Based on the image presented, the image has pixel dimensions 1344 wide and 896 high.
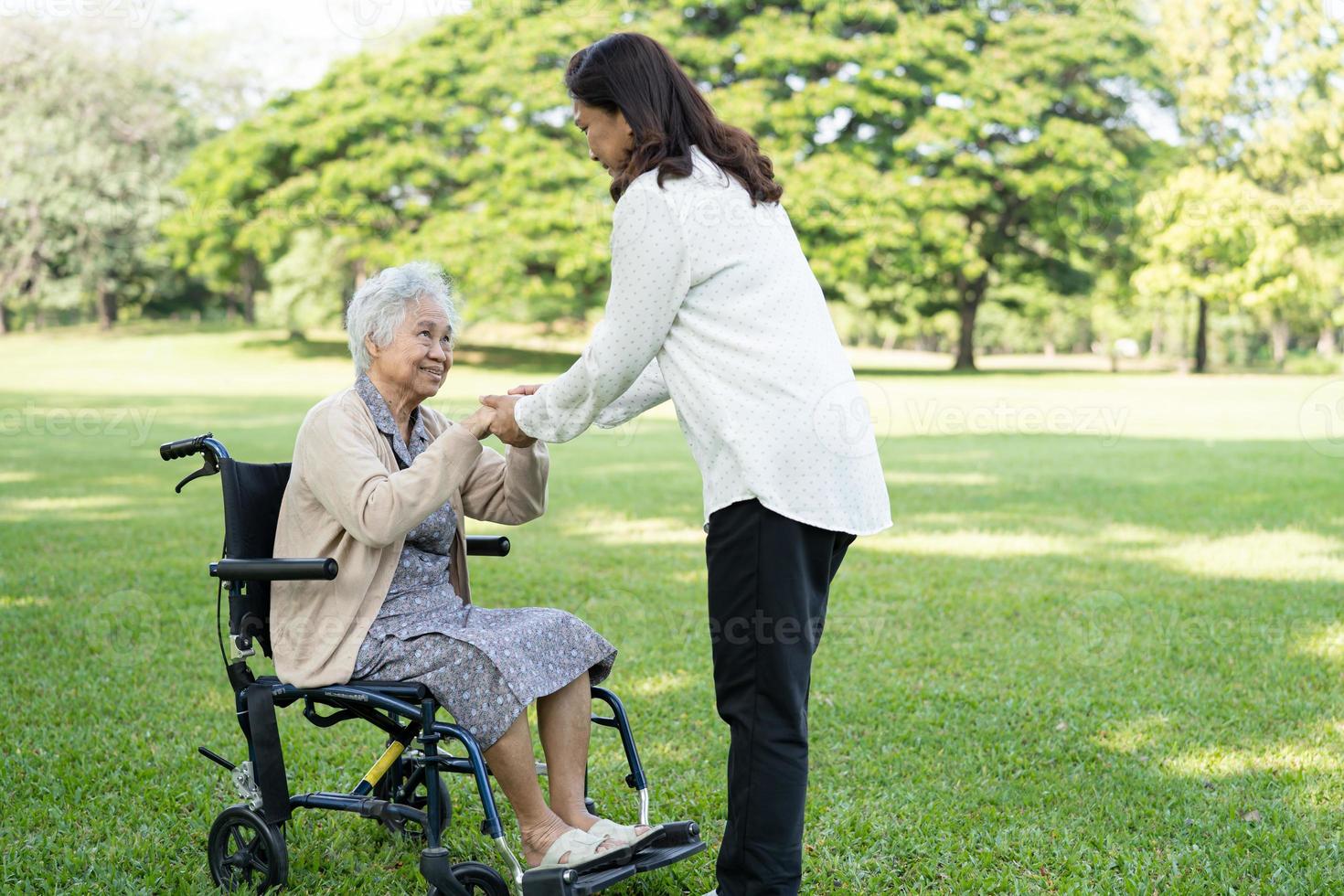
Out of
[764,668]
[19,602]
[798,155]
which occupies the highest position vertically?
[798,155]

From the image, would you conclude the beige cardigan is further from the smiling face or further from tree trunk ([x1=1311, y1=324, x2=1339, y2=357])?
tree trunk ([x1=1311, y1=324, x2=1339, y2=357])

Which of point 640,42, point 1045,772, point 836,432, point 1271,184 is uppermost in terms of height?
point 1271,184

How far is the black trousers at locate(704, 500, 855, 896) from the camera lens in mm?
2355

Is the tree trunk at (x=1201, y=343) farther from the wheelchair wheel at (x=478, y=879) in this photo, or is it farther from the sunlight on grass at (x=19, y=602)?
the wheelchair wheel at (x=478, y=879)

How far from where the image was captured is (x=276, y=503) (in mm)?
2891

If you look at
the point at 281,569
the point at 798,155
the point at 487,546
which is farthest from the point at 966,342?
the point at 281,569

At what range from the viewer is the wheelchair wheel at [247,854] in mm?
2746

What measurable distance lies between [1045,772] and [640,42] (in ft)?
7.99

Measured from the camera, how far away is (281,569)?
2.54 metres

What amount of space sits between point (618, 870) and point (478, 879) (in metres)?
0.31

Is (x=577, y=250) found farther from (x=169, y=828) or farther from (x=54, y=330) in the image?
(x=169, y=828)

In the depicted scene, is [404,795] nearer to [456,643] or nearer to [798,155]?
[456,643]

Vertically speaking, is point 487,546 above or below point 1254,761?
above

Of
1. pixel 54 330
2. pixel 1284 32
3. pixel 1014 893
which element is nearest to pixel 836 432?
pixel 1014 893
